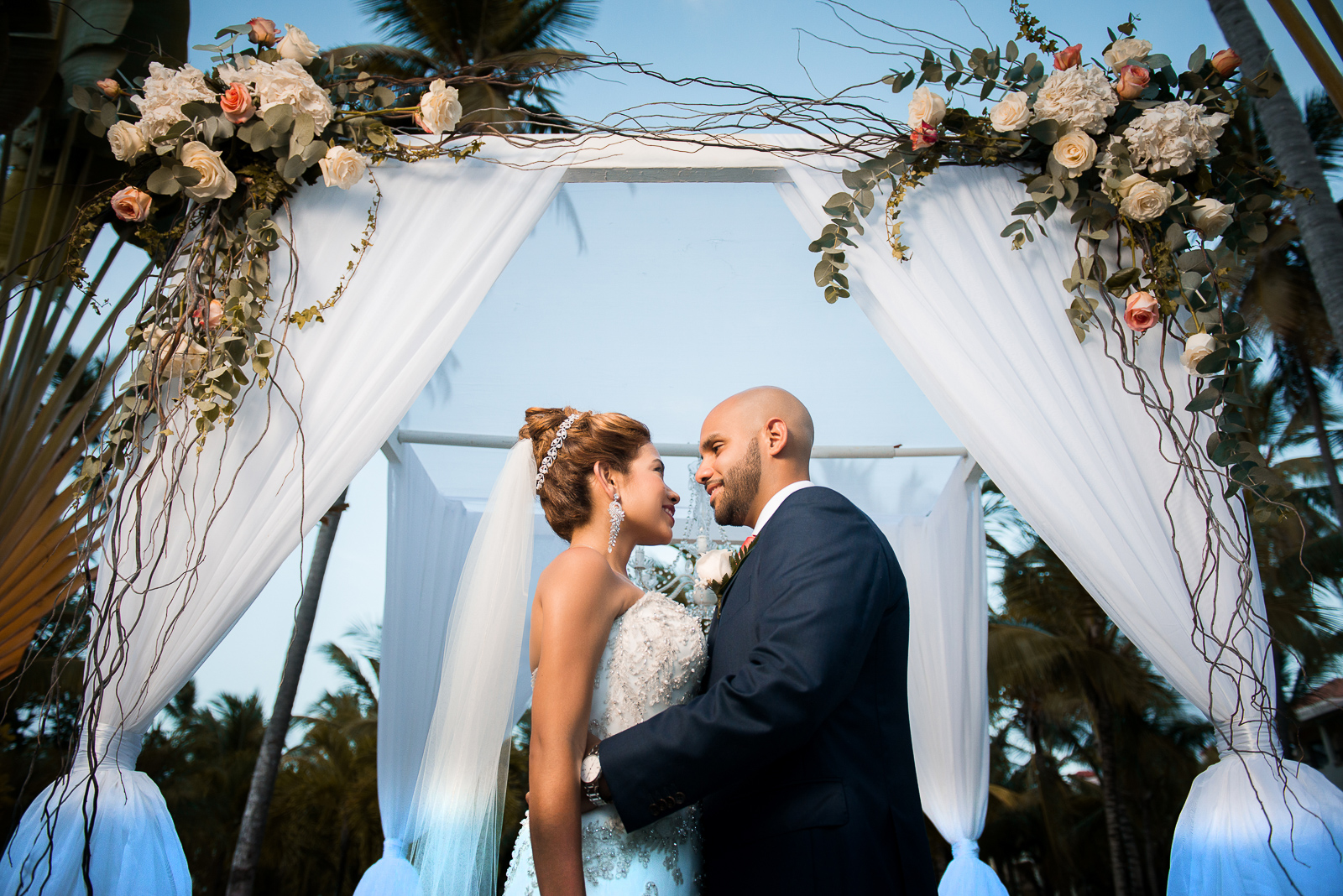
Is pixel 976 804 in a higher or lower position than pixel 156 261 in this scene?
lower

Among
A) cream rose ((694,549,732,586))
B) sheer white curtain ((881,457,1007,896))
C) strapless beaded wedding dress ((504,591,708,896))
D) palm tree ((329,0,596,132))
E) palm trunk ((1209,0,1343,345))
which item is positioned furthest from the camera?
palm tree ((329,0,596,132))

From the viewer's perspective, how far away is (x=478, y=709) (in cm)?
261

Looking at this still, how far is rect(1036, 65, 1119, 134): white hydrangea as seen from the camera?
2.86 meters

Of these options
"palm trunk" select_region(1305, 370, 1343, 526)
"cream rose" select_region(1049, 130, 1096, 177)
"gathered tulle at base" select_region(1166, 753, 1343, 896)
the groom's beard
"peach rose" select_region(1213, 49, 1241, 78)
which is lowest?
"gathered tulle at base" select_region(1166, 753, 1343, 896)

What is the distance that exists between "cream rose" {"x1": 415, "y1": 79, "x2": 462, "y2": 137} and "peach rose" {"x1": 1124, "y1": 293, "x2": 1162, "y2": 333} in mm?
2219

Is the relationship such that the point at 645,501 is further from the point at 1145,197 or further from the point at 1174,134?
the point at 1174,134

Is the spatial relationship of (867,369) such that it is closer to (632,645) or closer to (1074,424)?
(1074,424)

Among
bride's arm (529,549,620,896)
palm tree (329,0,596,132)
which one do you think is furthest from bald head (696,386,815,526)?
palm tree (329,0,596,132)

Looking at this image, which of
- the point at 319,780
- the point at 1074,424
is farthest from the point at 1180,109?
the point at 319,780

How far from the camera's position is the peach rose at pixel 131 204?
281cm

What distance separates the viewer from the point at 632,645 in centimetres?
241

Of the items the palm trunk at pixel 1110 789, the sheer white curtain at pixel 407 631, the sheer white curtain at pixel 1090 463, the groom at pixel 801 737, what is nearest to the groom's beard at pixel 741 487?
the groom at pixel 801 737

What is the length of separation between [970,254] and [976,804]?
350 centimetres

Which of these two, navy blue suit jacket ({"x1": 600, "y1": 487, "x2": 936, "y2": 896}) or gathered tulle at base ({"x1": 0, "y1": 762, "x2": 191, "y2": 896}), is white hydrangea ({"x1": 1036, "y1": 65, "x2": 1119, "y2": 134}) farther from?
gathered tulle at base ({"x1": 0, "y1": 762, "x2": 191, "y2": 896})
